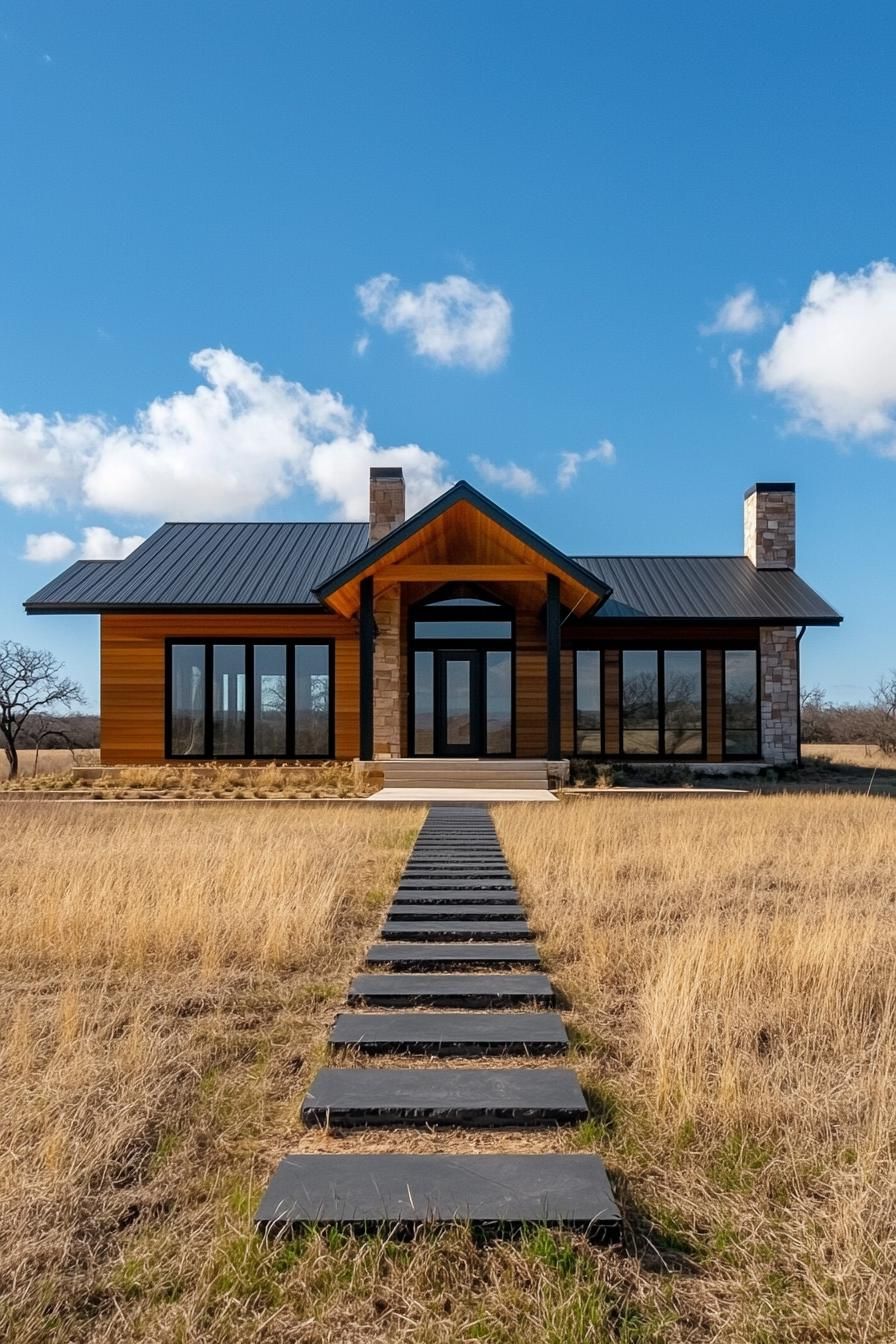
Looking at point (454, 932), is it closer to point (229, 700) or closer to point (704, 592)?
point (229, 700)

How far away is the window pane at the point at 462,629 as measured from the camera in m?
20.2

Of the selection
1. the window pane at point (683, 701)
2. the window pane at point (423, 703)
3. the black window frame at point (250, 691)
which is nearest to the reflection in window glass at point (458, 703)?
the window pane at point (423, 703)

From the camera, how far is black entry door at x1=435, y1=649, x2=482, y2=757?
66.0 feet

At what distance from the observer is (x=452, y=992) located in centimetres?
478

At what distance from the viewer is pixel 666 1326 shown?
92.4 inches

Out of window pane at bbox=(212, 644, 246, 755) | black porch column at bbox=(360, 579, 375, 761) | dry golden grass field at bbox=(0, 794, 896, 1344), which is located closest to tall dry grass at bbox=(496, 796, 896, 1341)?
dry golden grass field at bbox=(0, 794, 896, 1344)

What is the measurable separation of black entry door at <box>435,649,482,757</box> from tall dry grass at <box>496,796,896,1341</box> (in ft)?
37.7

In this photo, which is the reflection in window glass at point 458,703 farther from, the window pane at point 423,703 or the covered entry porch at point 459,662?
the window pane at point 423,703

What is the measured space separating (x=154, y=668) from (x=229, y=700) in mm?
1849

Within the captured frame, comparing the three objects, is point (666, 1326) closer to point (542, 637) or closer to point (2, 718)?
point (542, 637)

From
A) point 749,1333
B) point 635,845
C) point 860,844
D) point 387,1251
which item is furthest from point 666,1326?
point 860,844

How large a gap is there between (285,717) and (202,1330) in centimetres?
1800

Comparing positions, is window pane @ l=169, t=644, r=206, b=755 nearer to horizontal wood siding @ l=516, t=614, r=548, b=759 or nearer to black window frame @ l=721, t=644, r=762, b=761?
horizontal wood siding @ l=516, t=614, r=548, b=759

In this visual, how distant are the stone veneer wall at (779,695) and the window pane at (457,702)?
6.99 m
